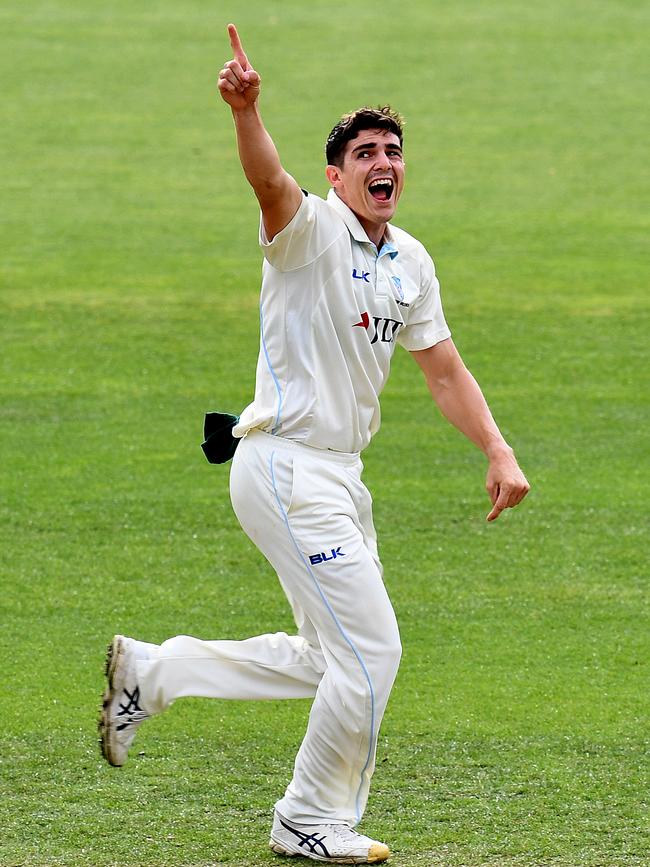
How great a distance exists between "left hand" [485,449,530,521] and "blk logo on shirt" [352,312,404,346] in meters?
0.53

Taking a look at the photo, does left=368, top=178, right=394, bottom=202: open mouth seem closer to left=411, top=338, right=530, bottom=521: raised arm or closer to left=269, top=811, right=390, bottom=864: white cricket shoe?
left=411, top=338, right=530, bottom=521: raised arm

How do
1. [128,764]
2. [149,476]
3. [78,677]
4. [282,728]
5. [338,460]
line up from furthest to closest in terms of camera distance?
[149,476], [78,677], [282,728], [128,764], [338,460]

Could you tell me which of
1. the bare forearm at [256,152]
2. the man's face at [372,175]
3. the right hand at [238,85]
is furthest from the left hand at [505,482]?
the right hand at [238,85]

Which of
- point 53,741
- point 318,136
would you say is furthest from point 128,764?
point 318,136

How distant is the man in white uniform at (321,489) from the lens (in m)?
4.73

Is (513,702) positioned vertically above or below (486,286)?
below

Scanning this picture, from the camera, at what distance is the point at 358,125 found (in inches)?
195

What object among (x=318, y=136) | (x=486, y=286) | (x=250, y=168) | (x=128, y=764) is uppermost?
(x=318, y=136)

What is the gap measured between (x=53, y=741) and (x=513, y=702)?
5.90 feet

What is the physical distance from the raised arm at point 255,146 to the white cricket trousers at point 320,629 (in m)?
0.74

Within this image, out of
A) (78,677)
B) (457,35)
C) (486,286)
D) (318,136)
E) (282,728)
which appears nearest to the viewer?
(282,728)

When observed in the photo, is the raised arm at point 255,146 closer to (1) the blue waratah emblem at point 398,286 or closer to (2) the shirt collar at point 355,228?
(2) the shirt collar at point 355,228

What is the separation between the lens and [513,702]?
620 centimetres

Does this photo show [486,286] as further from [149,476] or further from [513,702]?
[513,702]
